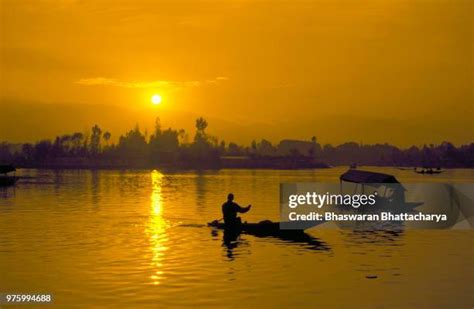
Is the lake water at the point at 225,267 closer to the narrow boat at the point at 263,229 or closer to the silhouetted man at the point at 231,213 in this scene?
the narrow boat at the point at 263,229

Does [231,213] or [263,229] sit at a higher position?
[231,213]

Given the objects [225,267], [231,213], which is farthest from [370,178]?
[225,267]

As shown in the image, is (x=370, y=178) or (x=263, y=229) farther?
(x=370, y=178)

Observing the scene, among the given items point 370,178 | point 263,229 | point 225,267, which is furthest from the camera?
point 370,178

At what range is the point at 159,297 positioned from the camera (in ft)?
78.8

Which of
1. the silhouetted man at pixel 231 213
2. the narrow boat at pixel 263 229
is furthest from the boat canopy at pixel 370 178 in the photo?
the silhouetted man at pixel 231 213

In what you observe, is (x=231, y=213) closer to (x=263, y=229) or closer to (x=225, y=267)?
(x=263, y=229)

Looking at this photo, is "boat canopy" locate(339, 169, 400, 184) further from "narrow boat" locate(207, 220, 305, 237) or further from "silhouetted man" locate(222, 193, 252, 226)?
"silhouetted man" locate(222, 193, 252, 226)

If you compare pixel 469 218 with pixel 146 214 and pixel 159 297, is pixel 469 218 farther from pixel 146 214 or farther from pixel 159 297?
pixel 159 297

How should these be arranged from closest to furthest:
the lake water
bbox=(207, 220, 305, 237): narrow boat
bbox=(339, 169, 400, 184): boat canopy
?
the lake water, bbox=(207, 220, 305, 237): narrow boat, bbox=(339, 169, 400, 184): boat canopy

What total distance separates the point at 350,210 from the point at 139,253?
3614 cm

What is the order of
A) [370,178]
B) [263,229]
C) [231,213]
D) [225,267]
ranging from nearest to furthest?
1. [225,267]
2. [231,213]
3. [263,229]
4. [370,178]

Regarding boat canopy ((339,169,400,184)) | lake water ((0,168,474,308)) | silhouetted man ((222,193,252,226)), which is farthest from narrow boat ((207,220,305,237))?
boat canopy ((339,169,400,184))

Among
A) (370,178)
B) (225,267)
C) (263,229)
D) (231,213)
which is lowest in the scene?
(225,267)
